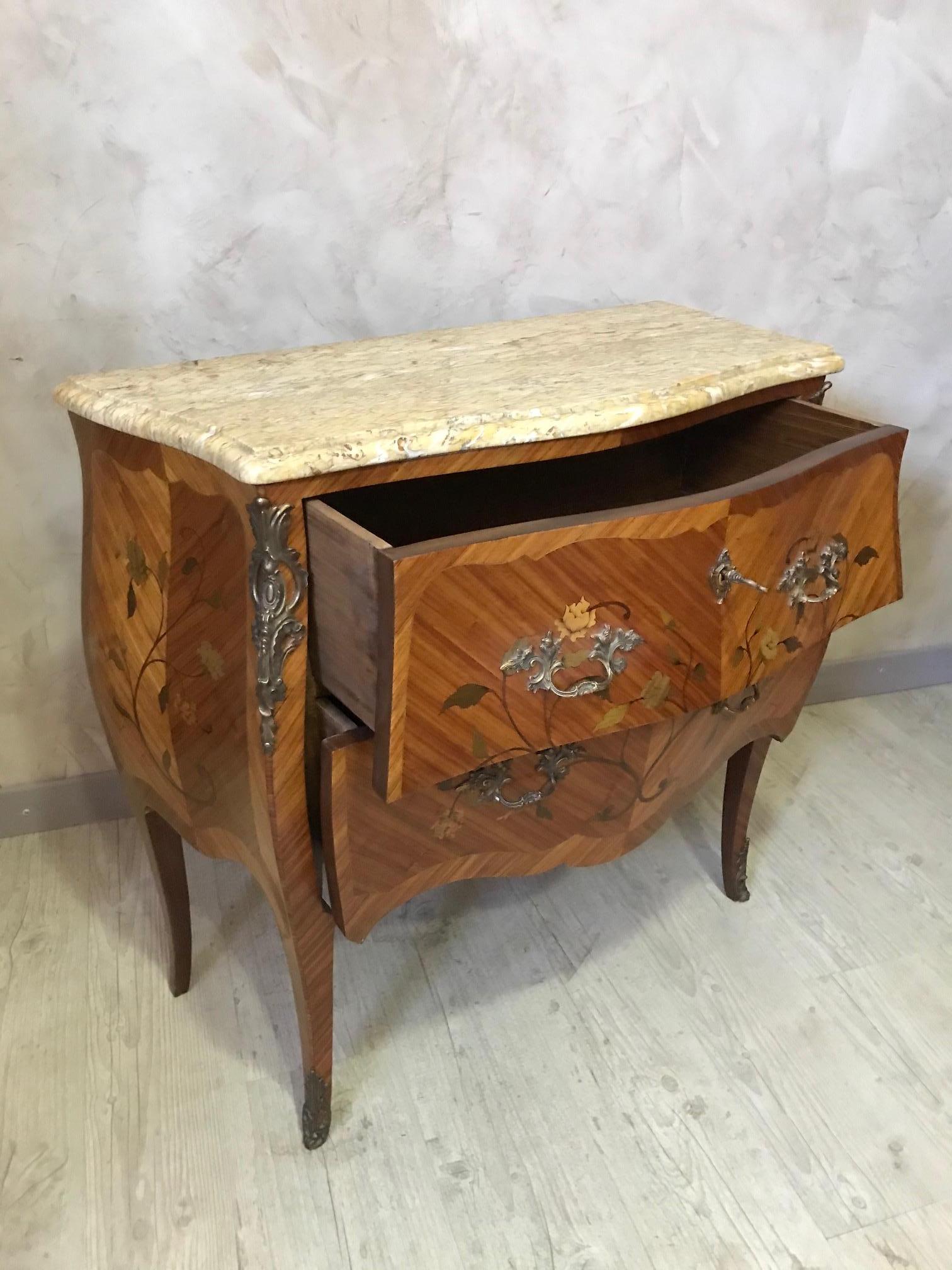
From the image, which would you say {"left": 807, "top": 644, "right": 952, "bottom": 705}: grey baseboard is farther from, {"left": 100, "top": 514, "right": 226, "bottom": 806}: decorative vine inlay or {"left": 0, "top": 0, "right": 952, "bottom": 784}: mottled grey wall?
{"left": 100, "top": 514, "right": 226, "bottom": 806}: decorative vine inlay

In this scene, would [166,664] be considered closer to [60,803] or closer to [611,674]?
[611,674]

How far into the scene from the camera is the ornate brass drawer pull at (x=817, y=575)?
921 mm

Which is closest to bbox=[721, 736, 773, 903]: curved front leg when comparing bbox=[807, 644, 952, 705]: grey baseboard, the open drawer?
the open drawer

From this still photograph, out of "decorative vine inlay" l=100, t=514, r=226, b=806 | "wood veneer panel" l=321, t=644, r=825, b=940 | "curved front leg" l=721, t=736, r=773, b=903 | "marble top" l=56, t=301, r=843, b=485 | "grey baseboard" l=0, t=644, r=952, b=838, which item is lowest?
"grey baseboard" l=0, t=644, r=952, b=838

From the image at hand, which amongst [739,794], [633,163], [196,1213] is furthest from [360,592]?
[633,163]

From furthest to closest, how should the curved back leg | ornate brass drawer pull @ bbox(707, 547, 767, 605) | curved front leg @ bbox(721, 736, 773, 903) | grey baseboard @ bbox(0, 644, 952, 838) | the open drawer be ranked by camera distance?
1. grey baseboard @ bbox(0, 644, 952, 838)
2. curved front leg @ bbox(721, 736, 773, 903)
3. the curved back leg
4. ornate brass drawer pull @ bbox(707, 547, 767, 605)
5. the open drawer

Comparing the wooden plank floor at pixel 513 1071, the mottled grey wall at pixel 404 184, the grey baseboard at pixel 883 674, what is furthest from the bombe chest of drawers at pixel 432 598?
the grey baseboard at pixel 883 674

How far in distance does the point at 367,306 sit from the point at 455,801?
0.68m

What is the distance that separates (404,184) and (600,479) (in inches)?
16.7

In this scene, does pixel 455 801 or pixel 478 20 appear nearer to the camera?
pixel 455 801

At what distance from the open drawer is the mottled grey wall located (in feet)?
1.26

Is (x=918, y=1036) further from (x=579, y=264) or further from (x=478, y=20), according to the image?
(x=478, y=20)

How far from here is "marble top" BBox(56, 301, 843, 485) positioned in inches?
30.1

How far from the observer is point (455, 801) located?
904mm
